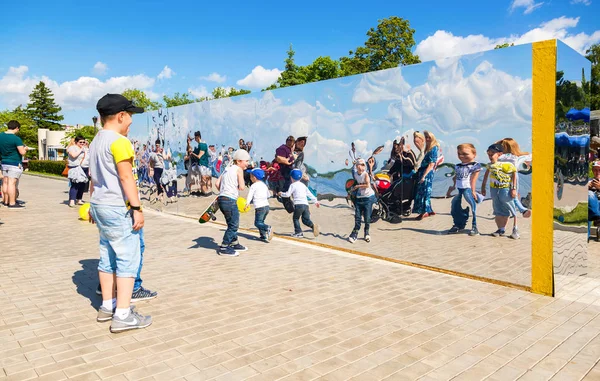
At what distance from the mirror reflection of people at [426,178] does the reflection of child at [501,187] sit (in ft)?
2.62

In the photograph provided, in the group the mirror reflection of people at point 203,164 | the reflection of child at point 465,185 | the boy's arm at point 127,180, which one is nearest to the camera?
the boy's arm at point 127,180

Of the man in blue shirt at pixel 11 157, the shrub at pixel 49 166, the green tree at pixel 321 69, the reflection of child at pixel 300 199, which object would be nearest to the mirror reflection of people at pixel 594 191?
the reflection of child at pixel 300 199

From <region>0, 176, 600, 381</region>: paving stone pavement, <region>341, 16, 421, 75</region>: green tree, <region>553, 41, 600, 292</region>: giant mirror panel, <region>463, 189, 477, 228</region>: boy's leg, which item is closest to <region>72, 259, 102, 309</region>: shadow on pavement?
<region>0, 176, 600, 381</region>: paving stone pavement

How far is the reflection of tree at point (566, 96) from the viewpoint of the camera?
513 centimetres

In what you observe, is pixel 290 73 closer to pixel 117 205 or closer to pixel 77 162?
pixel 77 162

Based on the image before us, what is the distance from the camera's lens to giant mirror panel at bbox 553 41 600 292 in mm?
5215

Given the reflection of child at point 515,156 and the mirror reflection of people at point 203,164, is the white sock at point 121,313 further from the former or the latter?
the mirror reflection of people at point 203,164

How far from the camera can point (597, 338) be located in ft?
13.0

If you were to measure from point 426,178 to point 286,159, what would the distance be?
10.1 ft

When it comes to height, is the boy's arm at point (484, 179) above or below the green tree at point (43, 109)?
below

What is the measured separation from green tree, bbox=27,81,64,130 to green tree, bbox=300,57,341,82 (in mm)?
55531

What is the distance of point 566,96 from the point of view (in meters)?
5.24

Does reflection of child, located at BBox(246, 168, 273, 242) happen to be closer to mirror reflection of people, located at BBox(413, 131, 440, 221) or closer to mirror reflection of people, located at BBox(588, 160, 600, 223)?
mirror reflection of people, located at BBox(413, 131, 440, 221)

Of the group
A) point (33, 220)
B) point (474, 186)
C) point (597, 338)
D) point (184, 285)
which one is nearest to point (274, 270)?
point (184, 285)
